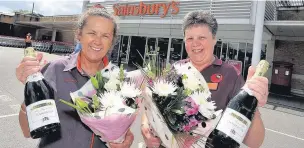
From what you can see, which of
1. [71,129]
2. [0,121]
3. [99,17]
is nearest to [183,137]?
[71,129]

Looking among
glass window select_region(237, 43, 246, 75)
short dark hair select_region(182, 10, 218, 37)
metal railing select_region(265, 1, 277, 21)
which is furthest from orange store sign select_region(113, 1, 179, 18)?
short dark hair select_region(182, 10, 218, 37)

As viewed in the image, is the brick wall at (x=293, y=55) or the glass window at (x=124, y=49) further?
the glass window at (x=124, y=49)

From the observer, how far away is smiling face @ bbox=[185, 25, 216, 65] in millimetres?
1860

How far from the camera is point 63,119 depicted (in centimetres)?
163

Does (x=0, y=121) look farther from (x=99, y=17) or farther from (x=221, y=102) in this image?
(x=221, y=102)

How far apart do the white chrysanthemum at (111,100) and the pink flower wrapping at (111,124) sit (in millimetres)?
68

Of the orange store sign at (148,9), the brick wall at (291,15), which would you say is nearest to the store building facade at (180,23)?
the orange store sign at (148,9)

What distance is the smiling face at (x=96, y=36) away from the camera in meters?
1.81

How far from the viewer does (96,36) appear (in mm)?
1812

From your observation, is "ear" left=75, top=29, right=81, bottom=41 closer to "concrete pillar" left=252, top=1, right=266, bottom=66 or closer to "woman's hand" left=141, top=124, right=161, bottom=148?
"woman's hand" left=141, top=124, right=161, bottom=148

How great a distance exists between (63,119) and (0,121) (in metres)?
4.09

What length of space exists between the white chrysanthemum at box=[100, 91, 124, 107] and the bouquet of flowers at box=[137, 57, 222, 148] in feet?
0.69

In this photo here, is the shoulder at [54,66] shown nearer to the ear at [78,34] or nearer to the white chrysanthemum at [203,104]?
the ear at [78,34]

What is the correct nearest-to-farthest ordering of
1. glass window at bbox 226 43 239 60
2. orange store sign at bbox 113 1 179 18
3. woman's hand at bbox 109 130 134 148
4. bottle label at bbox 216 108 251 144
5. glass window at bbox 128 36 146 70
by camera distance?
bottle label at bbox 216 108 251 144
woman's hand at bbox 109 130 134 148
orange store sign at bbox 113 1 179 18
glass window at bbox 226 43 239 60
glass window at bbox 128 36 146 70
